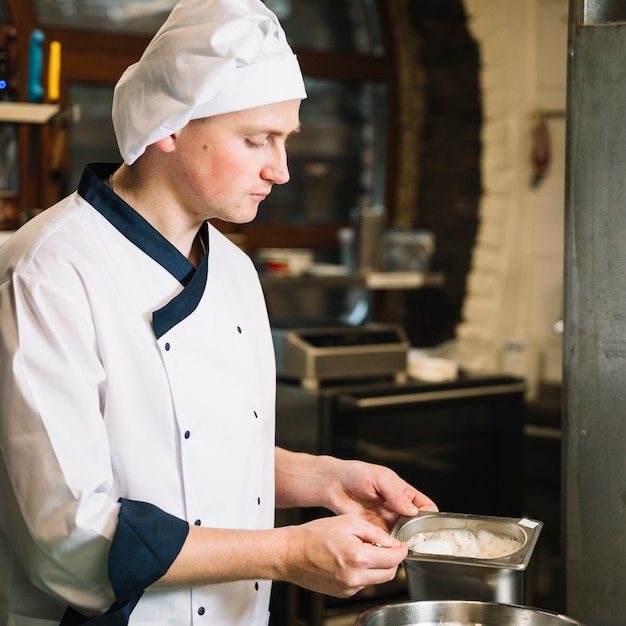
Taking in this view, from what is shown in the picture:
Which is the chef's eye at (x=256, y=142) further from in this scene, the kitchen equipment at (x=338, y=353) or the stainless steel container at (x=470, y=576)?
the kitchen equipment at (x=338, y=353)

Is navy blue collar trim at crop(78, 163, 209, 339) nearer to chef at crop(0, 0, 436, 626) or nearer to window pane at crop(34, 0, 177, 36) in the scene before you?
chef at crop(0, 0, 436, 626)

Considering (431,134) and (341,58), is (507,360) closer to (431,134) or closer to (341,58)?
(431,134)

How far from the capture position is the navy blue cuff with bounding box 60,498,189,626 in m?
1.34

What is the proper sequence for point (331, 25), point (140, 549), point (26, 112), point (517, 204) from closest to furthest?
point (140, 549), point (26, 112), point (517, 204), point (331, 25)

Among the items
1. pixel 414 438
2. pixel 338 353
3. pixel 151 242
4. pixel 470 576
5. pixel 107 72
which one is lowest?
pixel 414 438

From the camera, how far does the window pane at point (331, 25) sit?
172 inches

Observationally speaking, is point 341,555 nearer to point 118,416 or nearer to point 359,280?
point 118,416

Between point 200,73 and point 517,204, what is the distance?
121 inches

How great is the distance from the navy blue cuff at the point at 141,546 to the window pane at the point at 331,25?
10.8 feet

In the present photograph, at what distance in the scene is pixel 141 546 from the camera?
135cm

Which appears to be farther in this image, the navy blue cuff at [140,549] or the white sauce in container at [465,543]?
the white sauce in container at [465,543]

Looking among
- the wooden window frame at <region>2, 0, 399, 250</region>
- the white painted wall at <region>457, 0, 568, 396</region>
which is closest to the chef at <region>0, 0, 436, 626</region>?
the wooden window frame at <region>2, 0, 399, 250</region>

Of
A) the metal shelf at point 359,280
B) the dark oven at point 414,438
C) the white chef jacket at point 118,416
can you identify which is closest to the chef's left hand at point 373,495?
the white chef jacket at point 118,416

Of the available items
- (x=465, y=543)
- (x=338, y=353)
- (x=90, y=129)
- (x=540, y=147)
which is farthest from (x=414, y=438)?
(x=465, y=543)
